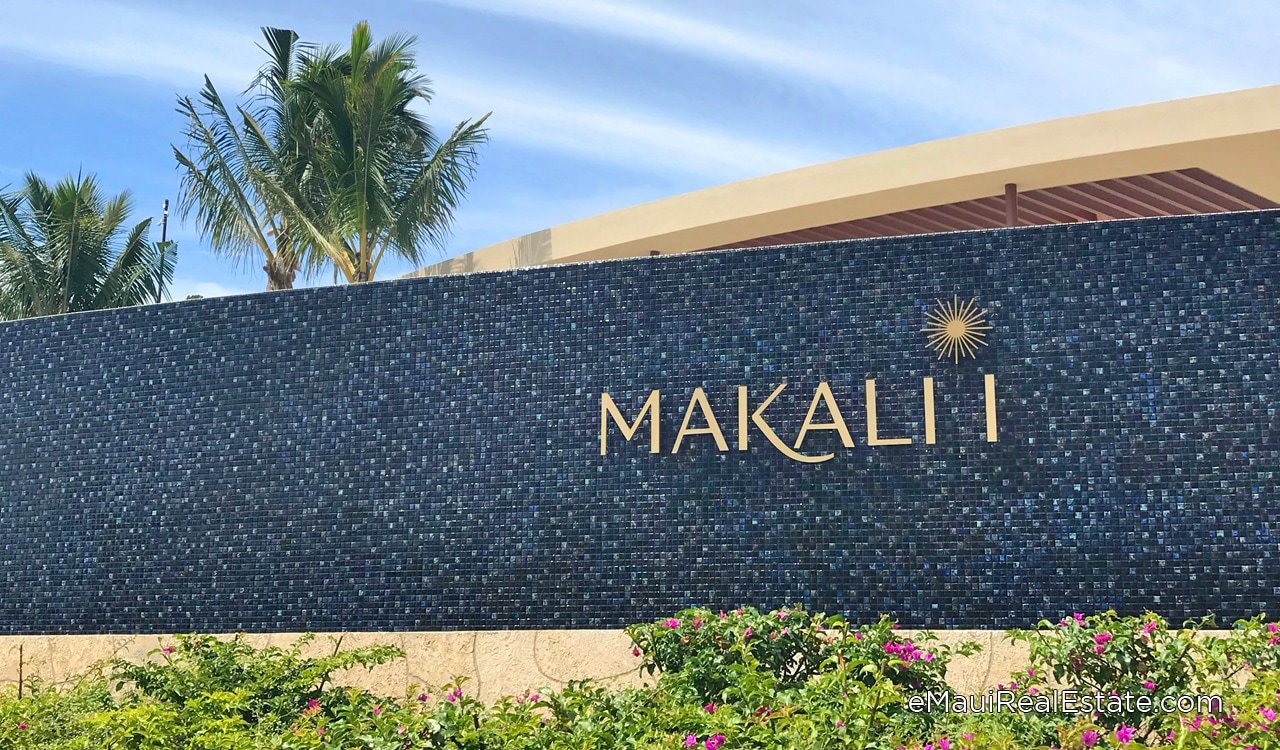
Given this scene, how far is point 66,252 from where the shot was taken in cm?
1656

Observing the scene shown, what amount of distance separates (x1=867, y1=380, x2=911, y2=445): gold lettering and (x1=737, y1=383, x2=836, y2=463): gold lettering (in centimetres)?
27

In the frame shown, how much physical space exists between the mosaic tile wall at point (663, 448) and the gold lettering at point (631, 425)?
70 mm

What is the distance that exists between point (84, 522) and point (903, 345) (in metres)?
6.19

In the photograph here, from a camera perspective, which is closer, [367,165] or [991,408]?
[991,408]

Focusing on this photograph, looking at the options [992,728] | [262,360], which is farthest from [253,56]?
[992,728]

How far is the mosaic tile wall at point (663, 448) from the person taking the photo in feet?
25.1

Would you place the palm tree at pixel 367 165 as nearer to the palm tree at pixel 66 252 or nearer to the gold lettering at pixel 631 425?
the palm tree at pixel 66 252

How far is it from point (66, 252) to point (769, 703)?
13486 millimetres

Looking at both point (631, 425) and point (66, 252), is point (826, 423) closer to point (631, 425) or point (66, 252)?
point (631, 425)

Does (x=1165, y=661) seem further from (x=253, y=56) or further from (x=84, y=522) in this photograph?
(x=253, y=56)

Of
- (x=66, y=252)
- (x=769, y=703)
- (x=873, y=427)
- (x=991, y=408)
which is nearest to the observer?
(x=769, y=703)

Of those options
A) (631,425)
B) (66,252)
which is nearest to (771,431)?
(631,425)

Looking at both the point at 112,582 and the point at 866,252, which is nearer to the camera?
the point at 866,252

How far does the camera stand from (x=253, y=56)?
15117 mm
